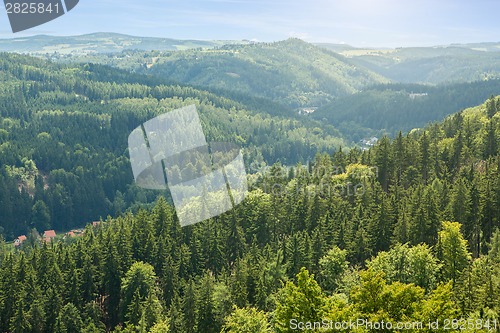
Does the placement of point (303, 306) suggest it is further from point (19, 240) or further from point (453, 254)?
point (19, 240)

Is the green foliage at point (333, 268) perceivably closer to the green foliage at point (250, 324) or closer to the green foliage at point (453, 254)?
the green foliage at point (453, 254)

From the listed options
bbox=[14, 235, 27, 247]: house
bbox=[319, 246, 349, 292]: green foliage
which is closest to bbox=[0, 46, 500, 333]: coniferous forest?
bbox=[319, 246, 349, 292]: green foliage

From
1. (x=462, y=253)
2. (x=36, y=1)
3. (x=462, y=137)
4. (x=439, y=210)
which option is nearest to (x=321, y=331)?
(x=36, y=1)

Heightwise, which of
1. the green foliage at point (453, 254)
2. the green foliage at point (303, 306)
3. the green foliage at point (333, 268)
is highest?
the green foliage at point (303, 306)

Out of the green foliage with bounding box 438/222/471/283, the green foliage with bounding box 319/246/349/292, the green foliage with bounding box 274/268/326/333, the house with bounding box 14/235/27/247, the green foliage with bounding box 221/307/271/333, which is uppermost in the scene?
the green foliage with bounding box 274/268/326/333

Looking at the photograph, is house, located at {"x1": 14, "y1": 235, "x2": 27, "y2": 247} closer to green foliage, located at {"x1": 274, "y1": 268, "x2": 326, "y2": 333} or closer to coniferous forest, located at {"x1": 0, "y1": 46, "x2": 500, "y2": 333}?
coniferous forest, located at {"x1": 0, "y1": 46, "x2": 500, "y2": 333}

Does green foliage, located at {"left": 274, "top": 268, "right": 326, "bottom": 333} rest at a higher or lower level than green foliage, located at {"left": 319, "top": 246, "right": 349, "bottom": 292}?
higher

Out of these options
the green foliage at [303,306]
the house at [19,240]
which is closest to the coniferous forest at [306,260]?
the green foliage at [303,306]

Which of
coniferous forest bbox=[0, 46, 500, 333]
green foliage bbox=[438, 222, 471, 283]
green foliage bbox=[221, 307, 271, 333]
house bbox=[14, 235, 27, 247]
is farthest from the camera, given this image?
house bbox=[14, 235, 27, 247]

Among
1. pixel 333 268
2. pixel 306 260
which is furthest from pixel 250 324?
pixel 306 260

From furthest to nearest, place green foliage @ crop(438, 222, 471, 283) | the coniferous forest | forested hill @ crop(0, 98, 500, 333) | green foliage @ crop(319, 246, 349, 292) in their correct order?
green foliage @ crop(319, 246, 349, 292)
green foliage @ crop(438, 222, 471, 283)
forested hill @ crop(0, 98, 500, 333)
the coniferous forest
